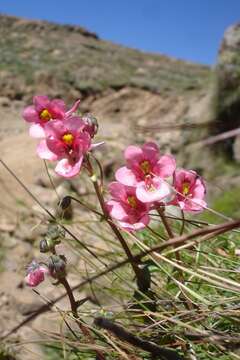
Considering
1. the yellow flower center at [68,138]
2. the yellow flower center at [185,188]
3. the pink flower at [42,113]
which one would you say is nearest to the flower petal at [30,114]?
the pink flower at [42,113]

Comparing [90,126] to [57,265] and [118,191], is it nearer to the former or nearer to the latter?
[118,191]

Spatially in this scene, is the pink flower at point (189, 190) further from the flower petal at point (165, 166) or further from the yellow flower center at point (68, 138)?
the yellow flower center at point (68, 138)

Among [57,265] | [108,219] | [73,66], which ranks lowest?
[57,265]

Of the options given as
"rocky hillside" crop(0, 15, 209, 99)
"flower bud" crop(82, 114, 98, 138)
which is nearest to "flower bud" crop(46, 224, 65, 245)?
"flower bud" crop(82, 114, 98, 138)

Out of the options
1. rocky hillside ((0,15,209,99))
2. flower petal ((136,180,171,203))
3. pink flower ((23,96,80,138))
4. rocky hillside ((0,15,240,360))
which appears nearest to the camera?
flower petal ((136,180,171,203))

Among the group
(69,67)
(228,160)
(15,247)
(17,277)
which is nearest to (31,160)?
(228,160)

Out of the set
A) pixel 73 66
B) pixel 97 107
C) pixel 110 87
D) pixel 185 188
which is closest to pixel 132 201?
pixel 185 188

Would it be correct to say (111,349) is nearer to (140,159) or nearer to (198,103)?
(140,159)

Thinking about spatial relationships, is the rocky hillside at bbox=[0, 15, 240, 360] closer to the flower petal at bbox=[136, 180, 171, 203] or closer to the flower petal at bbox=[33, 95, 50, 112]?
the flower petal at bbox=[136, 180, 171, 203]
